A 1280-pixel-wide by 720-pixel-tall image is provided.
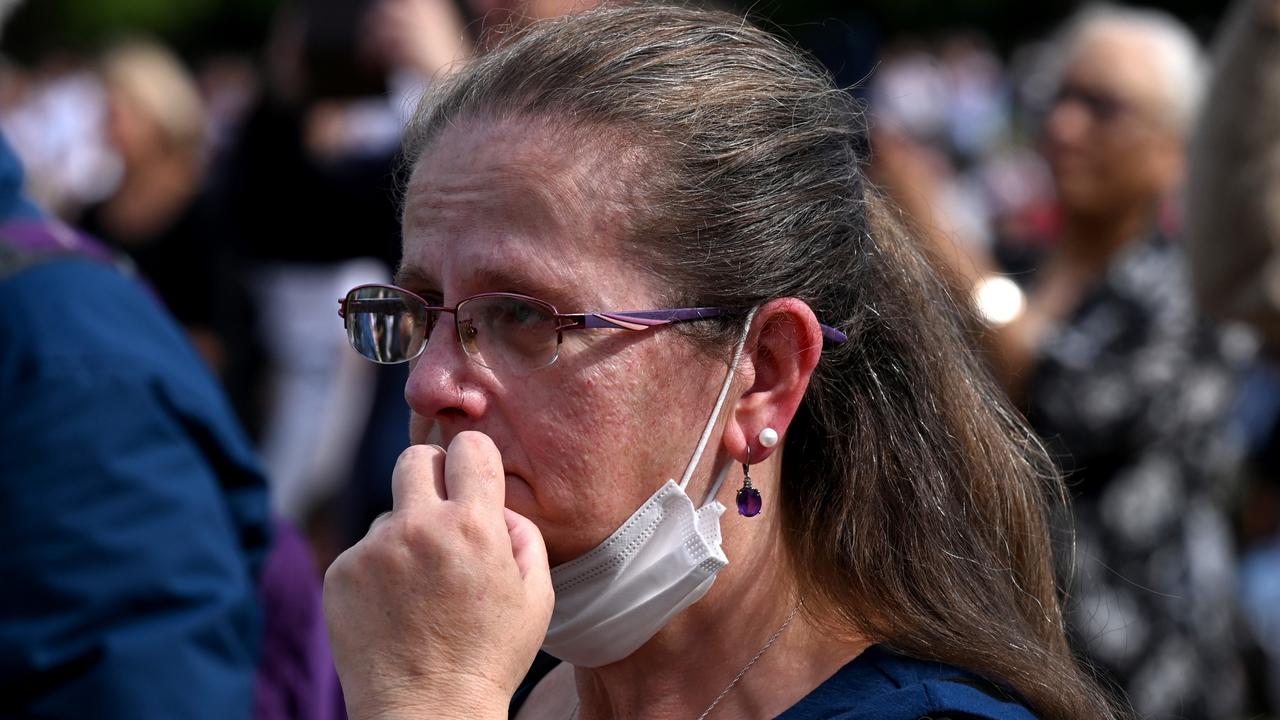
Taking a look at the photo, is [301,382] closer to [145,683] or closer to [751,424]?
[145,683]

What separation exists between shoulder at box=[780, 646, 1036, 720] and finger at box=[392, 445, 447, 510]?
58 centimetres

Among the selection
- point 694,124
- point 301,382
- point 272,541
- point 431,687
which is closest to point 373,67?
point 301,382

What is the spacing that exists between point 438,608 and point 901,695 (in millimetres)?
607

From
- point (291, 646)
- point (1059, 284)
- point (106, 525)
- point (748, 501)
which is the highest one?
point (748, 501)

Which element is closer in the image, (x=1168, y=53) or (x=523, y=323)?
(x=523, y=323)

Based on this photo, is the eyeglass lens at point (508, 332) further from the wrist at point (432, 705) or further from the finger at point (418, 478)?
the wrist at point (432, 705)

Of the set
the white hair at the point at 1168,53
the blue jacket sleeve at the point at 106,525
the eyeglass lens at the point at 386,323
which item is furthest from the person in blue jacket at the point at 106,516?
the white hair at the point at 1168,53

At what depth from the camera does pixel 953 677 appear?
6.65ft

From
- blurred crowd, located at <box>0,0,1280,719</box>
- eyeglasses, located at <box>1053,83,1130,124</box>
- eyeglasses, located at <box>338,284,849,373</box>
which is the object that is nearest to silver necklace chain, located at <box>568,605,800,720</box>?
eyeglasses, located at <box>338,284,849,373</box>

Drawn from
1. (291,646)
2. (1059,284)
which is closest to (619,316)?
(291,646)

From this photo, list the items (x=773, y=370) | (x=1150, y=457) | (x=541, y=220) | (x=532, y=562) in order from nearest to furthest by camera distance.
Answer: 1. (x=532, y=562)
2. (x=541, y=220)
3. (x=773, y=370)
4. (x=1150, y=457)

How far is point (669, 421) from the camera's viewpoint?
2.10m

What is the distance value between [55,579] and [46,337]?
1.47 ft

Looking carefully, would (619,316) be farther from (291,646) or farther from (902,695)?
(291,646)
